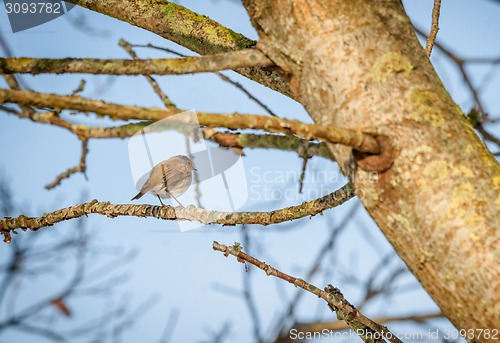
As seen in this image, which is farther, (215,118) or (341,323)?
(341,323)

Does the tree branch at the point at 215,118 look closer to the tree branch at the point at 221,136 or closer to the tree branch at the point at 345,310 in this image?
the tree branch at the point at 221,136

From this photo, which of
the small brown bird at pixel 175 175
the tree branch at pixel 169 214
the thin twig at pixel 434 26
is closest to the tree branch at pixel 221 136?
the tree branch at pixel 169 214

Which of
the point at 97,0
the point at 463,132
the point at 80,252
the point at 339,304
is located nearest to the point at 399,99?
the point at 463,132

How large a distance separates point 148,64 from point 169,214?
0.89m

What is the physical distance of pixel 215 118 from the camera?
1.16m

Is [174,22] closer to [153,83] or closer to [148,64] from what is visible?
[153,83]

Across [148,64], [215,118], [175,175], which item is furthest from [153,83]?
[215,118]

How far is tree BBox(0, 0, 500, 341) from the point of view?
1.16 meters

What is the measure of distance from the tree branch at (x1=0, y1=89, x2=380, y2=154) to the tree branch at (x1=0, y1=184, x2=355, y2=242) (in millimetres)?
574

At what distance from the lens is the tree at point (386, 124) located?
1.16 m

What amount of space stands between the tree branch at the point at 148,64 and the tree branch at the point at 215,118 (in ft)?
0.78

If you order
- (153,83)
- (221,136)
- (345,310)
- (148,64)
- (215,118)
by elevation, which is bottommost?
(345,310)

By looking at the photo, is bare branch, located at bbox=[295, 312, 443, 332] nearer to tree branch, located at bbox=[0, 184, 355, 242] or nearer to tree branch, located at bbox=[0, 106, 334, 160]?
tree branch, located at bbox=[0, 184, 355, 242]

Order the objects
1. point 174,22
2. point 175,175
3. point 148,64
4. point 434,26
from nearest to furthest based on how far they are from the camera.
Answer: point 148,64 < point 434,26 < point 174,22 < point 175,175
